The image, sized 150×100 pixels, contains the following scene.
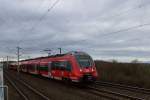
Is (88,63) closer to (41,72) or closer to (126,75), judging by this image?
(126,75)

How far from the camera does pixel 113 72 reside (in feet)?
122

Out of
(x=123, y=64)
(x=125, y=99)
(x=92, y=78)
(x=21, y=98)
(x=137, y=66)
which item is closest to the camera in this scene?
(x=125, y=99)

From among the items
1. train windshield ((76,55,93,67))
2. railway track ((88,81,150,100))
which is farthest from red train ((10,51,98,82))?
railway track ((88,81,150,100))

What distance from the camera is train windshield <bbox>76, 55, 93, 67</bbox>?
2599 cm

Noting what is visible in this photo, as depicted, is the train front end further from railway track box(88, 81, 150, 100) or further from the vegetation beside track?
the vegetation beside track

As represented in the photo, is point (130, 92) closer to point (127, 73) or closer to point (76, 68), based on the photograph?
point (76, 68)

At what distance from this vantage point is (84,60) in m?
26.4

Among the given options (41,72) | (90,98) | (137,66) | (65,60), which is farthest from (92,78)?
(41,72)

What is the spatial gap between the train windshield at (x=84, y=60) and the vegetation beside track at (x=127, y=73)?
524 centimetres

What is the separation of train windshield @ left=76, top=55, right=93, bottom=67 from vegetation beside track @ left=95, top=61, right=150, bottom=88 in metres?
5.24

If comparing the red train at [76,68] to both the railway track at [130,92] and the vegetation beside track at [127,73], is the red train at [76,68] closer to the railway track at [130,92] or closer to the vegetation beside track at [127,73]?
the railway track at [130,92]

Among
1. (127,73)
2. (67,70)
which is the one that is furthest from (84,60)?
(127,73)

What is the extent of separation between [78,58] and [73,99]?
8.79 m

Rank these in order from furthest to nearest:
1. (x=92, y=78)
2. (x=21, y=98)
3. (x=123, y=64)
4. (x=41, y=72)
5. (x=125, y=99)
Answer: (x=41, y=72) → (x=123, y=64) → (x=92, y=78) → (x=21, y=98) → (x=125, y=99)
